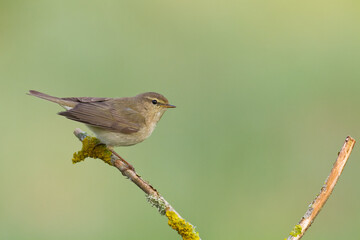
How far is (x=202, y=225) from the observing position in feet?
21.5

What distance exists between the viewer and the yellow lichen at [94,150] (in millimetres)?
4154

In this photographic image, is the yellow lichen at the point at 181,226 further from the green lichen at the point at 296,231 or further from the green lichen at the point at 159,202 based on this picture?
the green lichen at the point at 296,231

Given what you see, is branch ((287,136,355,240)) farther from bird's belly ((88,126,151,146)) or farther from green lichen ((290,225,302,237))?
bird's belly ((88,126,151,146))

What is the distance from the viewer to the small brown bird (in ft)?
15.0

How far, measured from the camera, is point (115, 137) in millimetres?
4582

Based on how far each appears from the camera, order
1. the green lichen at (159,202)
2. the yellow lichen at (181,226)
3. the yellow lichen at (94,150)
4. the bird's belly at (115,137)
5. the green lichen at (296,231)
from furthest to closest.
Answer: the bird's belly at (115,137), the yellow lichen at (94,150), the green lichen at (159,202), the yellow lichen at (181,226), the green lichen at (296,231)

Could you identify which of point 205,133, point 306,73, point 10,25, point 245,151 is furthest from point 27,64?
point 306,73

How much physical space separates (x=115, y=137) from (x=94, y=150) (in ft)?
0.97

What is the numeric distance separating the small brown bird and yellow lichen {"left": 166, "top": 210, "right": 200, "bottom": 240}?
1.29 meters

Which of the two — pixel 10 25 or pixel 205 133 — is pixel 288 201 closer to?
pixel 205 133

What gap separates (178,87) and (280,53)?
312 cm

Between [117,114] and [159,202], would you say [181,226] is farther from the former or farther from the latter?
[117,114]

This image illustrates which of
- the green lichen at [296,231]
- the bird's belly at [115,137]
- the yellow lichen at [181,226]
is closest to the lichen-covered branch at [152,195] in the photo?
the yellow lichen at [181,226]

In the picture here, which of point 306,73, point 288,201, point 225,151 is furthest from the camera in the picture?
point 306,73
